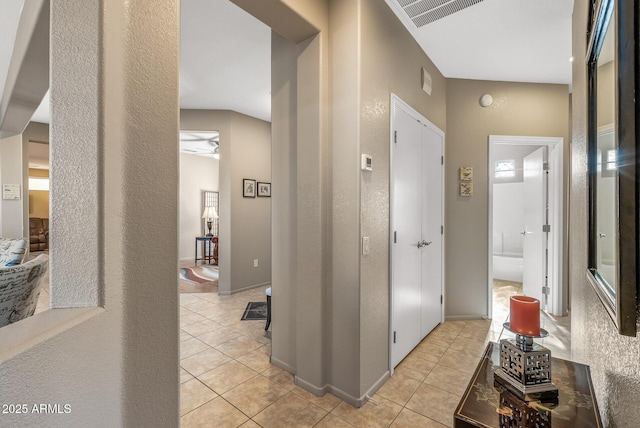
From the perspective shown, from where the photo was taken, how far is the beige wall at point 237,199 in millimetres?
4473

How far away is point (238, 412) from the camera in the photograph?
72.8 inches

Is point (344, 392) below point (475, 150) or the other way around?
below

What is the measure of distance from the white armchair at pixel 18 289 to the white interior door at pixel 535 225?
4.77 m

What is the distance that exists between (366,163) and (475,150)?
2129 mm

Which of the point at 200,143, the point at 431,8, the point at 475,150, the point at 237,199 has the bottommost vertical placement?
the point at 237,199

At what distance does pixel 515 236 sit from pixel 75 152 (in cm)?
696

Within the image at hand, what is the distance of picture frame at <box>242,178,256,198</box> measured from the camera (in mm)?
4688

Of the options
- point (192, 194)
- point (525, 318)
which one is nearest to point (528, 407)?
point (525, 318)

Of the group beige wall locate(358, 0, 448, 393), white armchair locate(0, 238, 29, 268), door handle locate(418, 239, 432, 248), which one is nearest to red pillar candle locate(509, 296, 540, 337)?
beige wall locate(358, 0, 448, 393)

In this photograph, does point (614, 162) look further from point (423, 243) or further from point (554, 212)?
point (554, 212)

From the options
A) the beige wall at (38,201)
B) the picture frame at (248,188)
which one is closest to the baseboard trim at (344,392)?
the picture frame at (248,188)

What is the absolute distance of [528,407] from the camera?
39.6 inches

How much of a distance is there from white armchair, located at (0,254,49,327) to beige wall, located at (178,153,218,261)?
564 centimetres

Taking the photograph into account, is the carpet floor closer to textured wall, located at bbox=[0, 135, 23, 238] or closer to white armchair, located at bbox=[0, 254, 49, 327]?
textured wall, located at bbox=[0, 135, 23, 238]
